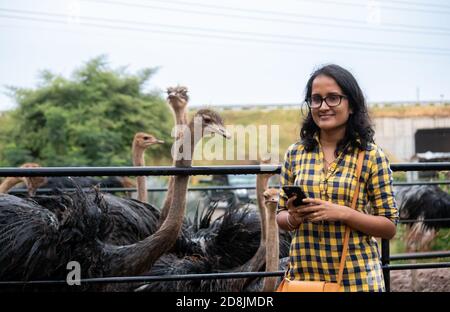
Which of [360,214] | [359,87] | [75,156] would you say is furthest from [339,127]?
[75,156]

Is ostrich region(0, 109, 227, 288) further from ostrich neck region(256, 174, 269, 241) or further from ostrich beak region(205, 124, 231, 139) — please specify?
ostrich beak region(205, 124, 231, 139)

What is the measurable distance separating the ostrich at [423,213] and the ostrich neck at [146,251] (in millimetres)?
4211

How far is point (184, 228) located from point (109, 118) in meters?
13.4

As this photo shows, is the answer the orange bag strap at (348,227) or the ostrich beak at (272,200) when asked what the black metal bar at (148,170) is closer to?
the orange bag strap at (348,227)

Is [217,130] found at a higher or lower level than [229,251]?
higher

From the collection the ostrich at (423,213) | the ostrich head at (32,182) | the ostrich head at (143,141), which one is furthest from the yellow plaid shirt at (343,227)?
the ostrich at (423,213)

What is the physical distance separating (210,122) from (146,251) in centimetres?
143

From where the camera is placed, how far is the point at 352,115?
7.23 ft

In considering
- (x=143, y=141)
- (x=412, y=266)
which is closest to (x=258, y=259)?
(x=412, y=266)

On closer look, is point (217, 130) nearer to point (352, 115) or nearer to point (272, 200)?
point (272, 200)

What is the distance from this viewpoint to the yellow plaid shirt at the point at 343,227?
6.80ft

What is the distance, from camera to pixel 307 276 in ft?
6.95

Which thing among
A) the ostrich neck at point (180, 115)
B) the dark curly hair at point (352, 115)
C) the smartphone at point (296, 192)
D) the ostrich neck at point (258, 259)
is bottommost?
the ostrich neck at point (258, 259)

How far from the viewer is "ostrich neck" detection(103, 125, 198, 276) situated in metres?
3.97
